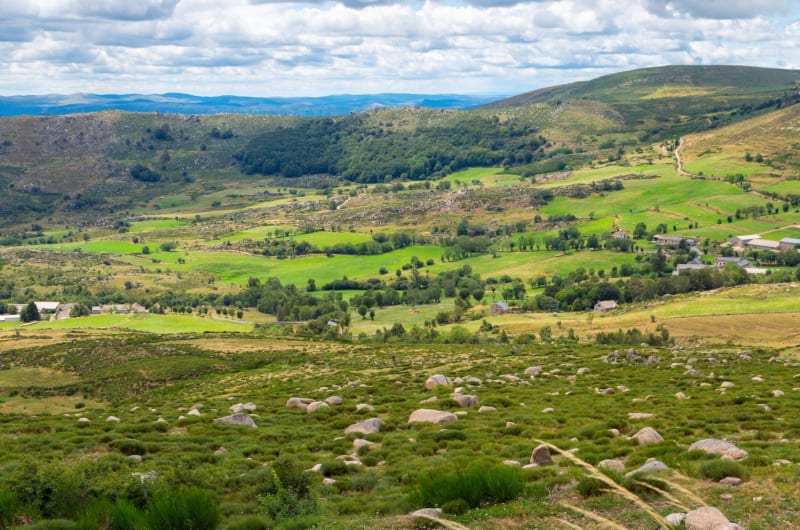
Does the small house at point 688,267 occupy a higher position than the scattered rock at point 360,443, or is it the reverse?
the scattered rock at point 360,443

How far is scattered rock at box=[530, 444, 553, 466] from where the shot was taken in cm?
2078

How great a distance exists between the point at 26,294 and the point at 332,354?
12574cm

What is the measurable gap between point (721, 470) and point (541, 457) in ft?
16.1

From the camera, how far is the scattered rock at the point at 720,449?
65.7 feet

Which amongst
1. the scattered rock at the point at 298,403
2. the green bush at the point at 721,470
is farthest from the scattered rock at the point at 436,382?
the green bush at the point at 721,470

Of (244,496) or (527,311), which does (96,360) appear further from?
(527,311)

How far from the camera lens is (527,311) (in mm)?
123000

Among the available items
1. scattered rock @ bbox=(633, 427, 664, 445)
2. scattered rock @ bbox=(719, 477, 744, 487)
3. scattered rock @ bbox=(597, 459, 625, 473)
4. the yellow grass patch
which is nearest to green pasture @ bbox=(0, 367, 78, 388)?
the yellow grass patch

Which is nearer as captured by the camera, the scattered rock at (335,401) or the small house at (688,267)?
the scattered rock at (335,401)

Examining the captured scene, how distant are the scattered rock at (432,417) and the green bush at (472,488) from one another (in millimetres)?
12819

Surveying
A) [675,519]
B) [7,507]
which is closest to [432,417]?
[7,507]

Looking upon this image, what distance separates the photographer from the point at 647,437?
23.4 meters

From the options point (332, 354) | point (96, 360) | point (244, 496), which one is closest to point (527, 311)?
point (332, 354)

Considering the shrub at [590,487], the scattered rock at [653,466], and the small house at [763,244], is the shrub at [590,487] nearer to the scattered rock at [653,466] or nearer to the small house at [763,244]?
the scattered rock at [653,466]
